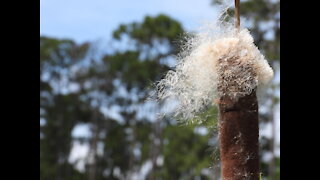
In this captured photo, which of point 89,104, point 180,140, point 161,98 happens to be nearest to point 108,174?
point 89,104

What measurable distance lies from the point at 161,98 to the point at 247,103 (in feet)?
1.83

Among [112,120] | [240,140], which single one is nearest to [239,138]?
[240,140]

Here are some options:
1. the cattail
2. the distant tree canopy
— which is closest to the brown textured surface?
the cattail

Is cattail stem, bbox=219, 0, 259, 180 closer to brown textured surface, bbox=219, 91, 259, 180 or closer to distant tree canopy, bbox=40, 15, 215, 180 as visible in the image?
brown textured surface, bbox=219, 91, 259, 180

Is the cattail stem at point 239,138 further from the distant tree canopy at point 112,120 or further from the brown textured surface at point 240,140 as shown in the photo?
the distant tree canopy at point 112,120

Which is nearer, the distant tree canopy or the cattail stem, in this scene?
the cattail stem

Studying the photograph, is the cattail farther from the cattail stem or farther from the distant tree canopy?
the distant tree canopy

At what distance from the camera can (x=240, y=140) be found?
2057mm

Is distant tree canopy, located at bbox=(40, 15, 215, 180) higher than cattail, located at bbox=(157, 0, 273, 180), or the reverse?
distant tree canopy, located at bbox=(40, 15, 215, 180)

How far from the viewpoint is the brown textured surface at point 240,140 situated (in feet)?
6.70

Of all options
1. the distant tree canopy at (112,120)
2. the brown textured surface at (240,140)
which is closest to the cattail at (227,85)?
the brown textured surface at (240,140)

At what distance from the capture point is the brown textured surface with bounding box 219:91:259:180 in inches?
80.4
